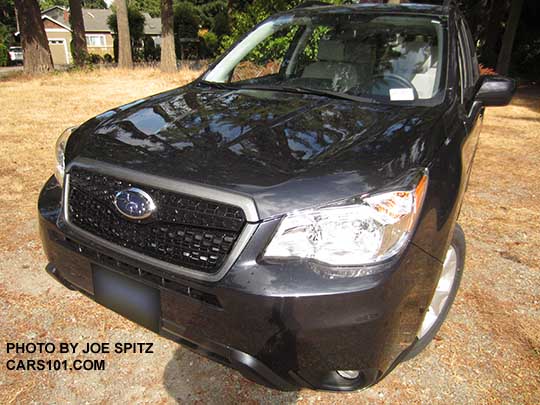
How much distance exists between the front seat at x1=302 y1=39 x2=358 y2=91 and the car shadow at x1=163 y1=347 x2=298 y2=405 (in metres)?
1.84

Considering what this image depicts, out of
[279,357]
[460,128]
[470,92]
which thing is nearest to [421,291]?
[279,357]

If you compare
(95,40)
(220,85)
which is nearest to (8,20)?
(95,40)

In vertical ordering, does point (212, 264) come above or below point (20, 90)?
above

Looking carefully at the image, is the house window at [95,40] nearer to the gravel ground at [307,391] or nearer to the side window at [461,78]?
the gravel ground at [307,391]

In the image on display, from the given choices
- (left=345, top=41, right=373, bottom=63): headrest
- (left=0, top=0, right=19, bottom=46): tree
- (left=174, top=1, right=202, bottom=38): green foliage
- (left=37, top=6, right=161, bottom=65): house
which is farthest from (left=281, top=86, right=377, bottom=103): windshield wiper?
(left=37, top=6, right=161, bottom=65): house

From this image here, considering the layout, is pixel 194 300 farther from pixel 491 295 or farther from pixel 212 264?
pixel 491 295

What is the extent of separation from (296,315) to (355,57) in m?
2.14

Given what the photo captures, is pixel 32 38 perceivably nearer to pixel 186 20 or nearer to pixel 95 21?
pixel 186 20

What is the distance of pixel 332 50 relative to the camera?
3.09 m

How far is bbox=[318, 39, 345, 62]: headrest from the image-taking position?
3041 mm

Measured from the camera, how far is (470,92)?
2945 mm

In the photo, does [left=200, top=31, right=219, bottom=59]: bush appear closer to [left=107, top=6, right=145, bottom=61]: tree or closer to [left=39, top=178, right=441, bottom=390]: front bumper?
[left=107, top=6, right=145, bottom=61]: tree

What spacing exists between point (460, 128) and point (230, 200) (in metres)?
1.49

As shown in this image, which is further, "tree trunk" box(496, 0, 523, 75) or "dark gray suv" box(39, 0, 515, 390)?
"tree trunk" box(496, 0, 523, 75)
